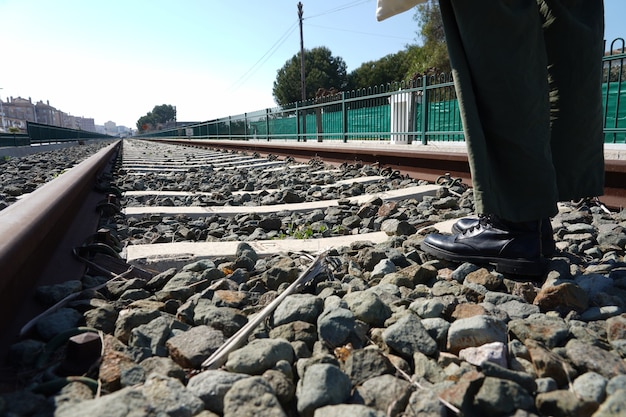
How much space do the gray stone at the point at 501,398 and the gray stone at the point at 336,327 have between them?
0.39 meters

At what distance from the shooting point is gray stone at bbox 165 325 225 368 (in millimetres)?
1146

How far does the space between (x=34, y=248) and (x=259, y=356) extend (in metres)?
0.98

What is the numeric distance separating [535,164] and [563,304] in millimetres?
465

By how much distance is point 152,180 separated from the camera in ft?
18.9

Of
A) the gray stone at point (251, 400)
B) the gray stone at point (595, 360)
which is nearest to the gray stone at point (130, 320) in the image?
the gray stone at point (251, 400)

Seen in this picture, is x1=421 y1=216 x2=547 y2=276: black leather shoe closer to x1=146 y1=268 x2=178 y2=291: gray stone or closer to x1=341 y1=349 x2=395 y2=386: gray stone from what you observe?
x1=341 y1=349 x2=395 y2=386: gray stone

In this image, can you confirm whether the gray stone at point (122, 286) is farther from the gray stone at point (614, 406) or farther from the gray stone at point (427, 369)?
the gray stone at point (614, 406)

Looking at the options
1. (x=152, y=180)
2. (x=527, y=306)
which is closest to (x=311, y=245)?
(x=527, y=306)

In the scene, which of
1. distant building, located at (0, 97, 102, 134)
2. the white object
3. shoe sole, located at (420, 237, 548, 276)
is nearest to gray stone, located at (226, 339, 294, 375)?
shoe sole, located at (420, 237, 548, 276)

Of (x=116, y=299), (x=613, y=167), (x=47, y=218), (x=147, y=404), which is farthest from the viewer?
(x=613, y=167)

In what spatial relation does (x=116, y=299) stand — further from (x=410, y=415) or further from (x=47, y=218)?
(x=410, y=415)

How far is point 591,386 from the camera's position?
95cm

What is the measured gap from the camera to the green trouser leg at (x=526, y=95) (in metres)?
1.47

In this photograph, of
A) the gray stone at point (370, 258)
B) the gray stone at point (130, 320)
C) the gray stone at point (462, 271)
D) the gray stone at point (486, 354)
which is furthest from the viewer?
the gray stone at point (370, 258)
